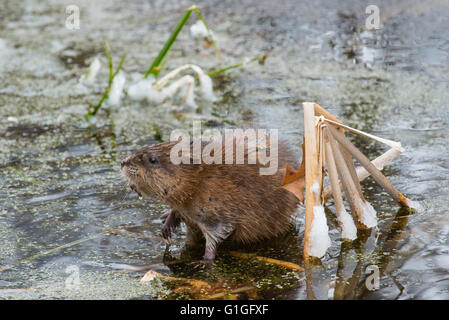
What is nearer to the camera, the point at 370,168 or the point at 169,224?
the point at 370,168

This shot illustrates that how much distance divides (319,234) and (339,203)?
320 millimetres

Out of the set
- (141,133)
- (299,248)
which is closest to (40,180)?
(141,133)

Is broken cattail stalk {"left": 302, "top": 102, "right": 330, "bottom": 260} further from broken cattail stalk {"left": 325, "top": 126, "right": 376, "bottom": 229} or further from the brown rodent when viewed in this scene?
the brown rodent

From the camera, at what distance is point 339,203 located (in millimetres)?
3732

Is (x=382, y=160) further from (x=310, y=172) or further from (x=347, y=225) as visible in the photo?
(x=310, y=172)

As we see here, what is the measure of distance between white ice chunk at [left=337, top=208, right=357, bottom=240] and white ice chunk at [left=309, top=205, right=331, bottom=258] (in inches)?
9.9

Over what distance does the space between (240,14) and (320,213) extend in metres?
5.99

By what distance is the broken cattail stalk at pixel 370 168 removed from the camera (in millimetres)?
3736

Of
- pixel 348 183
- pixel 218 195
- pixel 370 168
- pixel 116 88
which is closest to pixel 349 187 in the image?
pixel 348 183

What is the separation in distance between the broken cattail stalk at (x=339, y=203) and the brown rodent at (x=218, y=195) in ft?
1.17

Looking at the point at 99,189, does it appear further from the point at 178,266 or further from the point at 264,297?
the point at 264,297

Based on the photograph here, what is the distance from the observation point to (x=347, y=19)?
27.1 feet

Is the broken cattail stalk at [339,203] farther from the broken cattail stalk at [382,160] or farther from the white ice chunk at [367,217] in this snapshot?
the broken cattail stalk at [382,160]
